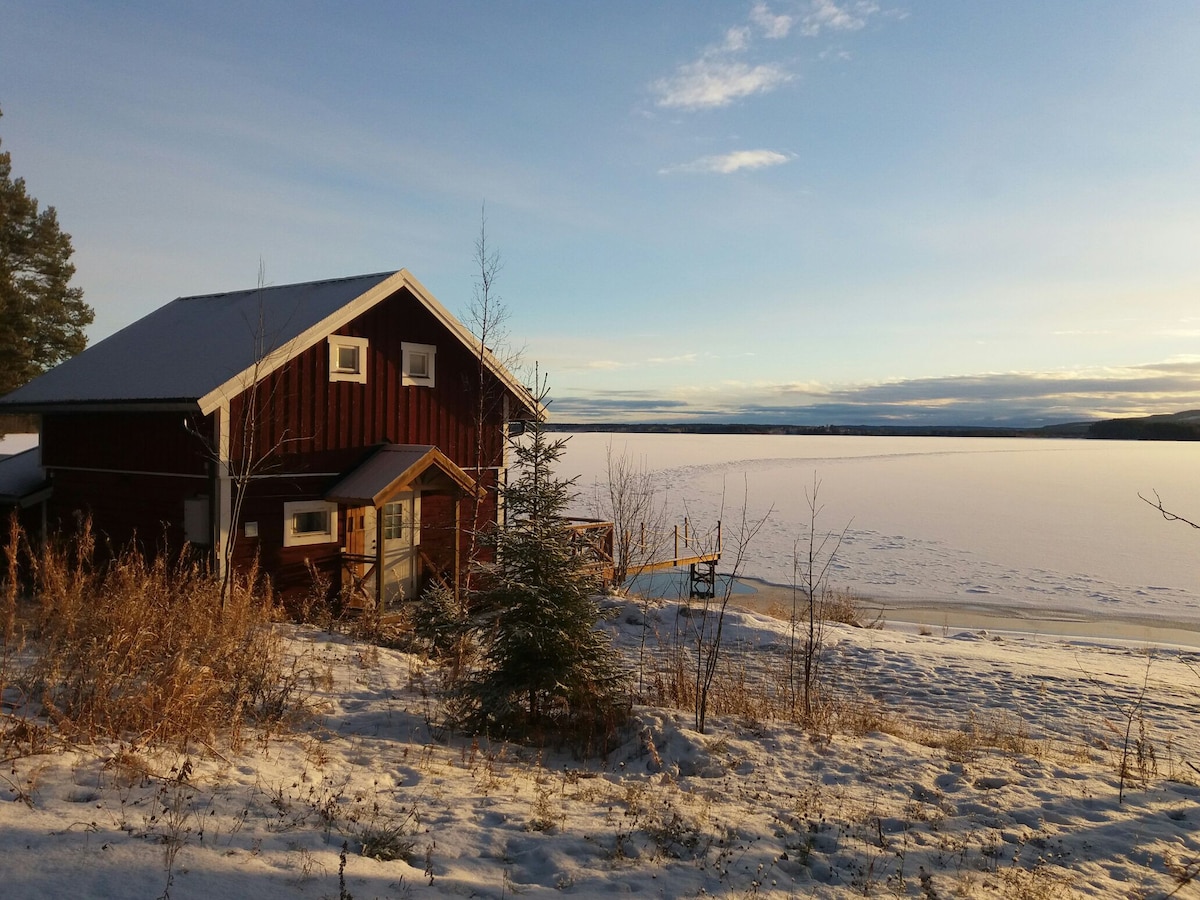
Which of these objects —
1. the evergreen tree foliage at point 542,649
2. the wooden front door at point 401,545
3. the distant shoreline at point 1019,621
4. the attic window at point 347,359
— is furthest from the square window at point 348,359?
the distant shoreline at point 1019,621

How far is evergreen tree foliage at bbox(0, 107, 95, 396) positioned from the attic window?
2791 cm

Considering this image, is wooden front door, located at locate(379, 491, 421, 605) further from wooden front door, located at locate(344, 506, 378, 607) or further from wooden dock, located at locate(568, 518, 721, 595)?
wooden dock, located at locate(568, 518, 721, 595)

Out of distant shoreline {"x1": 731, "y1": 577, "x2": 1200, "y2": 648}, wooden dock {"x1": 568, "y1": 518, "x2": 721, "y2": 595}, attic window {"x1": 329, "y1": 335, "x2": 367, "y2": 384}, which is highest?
attic window {"x1": 329, "y1": 335, "x2": 367, "y2": 384}

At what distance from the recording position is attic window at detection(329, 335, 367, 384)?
14977mm

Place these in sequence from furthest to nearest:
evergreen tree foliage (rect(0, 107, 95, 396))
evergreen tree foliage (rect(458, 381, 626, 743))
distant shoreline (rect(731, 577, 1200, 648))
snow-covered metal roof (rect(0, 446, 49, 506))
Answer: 1. evergreen tree foliage (rect(0, 107, 95, 396))
2. distant shoreline (rect(731, 577, 1200, 648))
3. snow-covered metal roof (rect(0, 446, 49, 506))
4. evergreen tree foliage (rect(458, 381, 626, 743))

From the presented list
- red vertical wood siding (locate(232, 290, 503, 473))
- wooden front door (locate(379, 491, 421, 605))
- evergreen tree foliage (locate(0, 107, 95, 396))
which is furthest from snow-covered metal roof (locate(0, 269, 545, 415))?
evergreen tree foliage (locate(0, 107, 95, 396))

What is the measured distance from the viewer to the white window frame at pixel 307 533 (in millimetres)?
14148

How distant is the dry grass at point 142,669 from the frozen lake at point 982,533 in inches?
343

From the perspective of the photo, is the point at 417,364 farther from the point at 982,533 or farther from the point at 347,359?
the point at 982,533

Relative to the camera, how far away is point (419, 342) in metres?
16.9

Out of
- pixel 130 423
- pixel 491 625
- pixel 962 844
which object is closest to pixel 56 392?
pixel 130 423

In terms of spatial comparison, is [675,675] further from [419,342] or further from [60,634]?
[419,342]

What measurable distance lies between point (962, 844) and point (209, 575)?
1118cm

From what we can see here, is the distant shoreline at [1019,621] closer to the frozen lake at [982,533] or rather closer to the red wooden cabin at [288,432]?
the frozen lake at [982,533]
